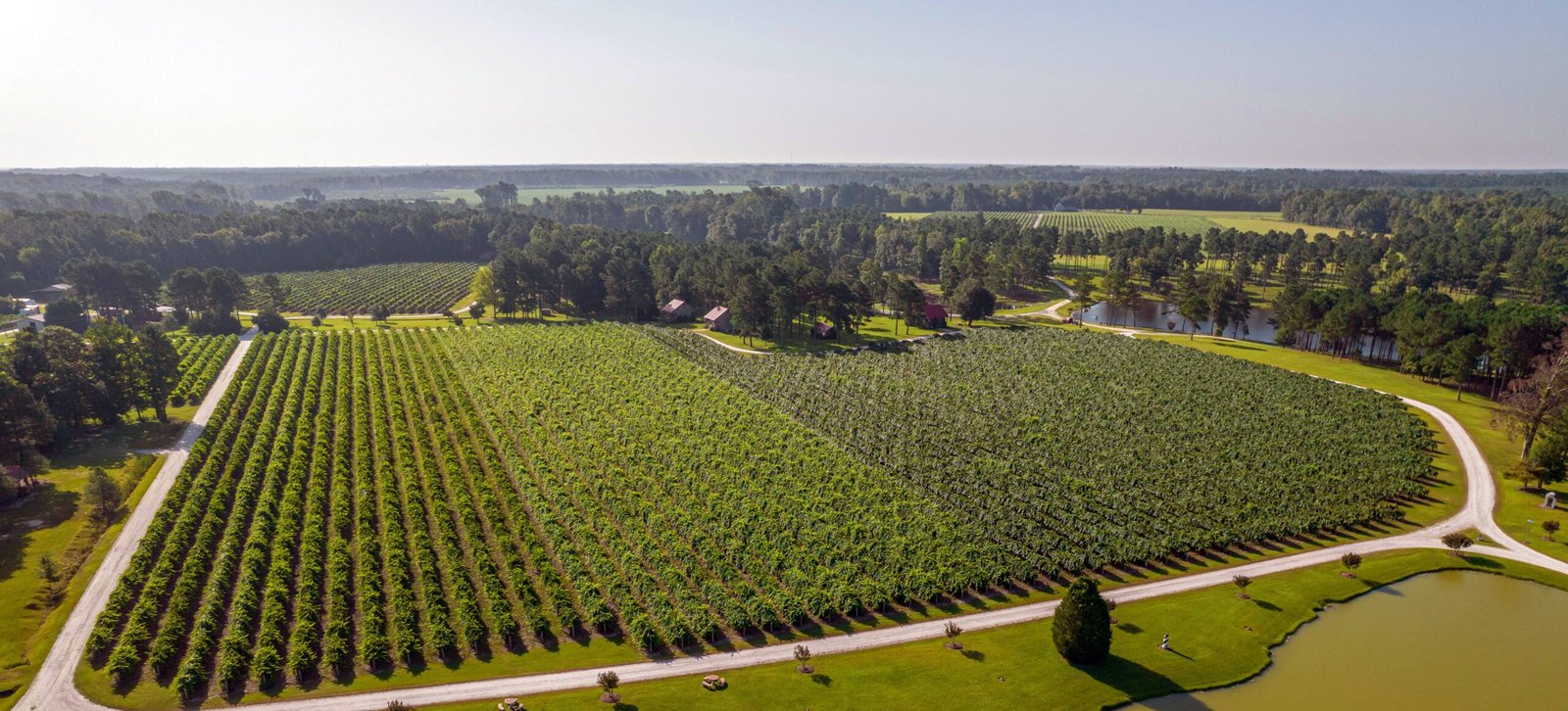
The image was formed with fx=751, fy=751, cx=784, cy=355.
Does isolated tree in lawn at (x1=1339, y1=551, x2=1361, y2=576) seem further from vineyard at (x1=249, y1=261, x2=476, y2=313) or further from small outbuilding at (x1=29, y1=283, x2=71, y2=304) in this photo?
small outbuilding at (x1=29, y1=283, x2=71, y2=304)

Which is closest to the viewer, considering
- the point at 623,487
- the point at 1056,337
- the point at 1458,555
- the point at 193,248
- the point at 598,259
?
the point at 1458,555

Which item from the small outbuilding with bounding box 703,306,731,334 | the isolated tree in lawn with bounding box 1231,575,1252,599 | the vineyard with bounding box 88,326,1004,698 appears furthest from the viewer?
the small outbuilding with bounding box 703,306,731,334

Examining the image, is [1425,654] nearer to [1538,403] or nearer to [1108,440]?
[1108,440]

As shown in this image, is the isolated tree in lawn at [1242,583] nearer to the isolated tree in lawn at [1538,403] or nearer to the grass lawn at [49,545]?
the isolated tree in lawn at [1538,403]

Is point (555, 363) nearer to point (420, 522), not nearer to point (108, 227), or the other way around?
point (420, 522)

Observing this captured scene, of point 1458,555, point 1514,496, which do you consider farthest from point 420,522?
point 1514,496

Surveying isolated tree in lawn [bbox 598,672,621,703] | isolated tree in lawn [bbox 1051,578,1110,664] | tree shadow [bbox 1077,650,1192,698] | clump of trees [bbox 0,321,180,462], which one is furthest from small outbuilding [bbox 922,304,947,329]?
clump of trees [bbox 0,321,180,462]
